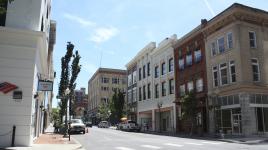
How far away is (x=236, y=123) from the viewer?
30.1 m

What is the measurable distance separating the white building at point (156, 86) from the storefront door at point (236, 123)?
1305 cm

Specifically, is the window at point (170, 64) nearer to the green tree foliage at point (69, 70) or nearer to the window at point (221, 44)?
the window at point (221, 44)

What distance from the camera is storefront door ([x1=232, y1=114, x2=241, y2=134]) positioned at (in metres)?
29.6

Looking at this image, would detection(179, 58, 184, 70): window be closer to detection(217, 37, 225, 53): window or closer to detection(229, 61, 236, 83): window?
detection(217, 37, 225, 53): window

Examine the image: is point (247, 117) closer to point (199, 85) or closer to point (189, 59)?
point (199, 85)

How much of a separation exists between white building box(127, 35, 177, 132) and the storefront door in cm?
1305

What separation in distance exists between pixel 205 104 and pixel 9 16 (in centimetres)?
2385

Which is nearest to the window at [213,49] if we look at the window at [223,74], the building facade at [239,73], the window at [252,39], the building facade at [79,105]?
the building facade at [239,73]

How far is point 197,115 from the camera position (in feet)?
121

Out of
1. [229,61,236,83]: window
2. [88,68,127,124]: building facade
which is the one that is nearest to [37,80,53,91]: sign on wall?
[229,61,236,83]: window

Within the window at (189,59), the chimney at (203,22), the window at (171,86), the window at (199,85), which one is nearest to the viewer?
the chimney at (203,22)

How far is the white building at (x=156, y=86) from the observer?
45.1 m

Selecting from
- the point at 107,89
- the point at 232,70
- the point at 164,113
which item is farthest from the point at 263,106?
the point at 107,89

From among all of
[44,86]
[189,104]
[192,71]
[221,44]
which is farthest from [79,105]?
[44,86]
